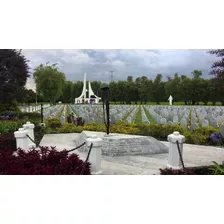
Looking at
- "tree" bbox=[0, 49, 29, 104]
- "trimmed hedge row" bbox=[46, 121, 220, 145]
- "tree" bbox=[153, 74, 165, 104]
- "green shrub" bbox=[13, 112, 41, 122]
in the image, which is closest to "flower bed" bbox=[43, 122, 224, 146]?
"trimmed hedge row" bbox=[46, 121, 220, 145]

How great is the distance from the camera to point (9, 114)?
11711 millimetres

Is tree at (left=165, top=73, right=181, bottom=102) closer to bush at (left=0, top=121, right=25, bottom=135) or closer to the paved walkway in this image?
the paved walkway

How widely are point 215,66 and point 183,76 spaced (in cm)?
1495

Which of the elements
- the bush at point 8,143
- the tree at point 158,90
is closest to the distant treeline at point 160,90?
the tree at point 158,90

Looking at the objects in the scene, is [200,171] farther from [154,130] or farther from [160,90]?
[160,90]

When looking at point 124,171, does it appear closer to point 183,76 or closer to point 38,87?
point 38,87

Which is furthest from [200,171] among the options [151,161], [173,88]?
[173,88]

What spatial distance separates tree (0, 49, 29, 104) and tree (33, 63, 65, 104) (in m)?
0.72

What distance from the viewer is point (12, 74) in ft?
35.4

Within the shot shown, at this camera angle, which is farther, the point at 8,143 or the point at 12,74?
the point at 12,74

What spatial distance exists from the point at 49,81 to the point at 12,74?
6.15 feet

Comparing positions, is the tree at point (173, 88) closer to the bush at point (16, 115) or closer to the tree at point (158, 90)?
the tree at point (158, 90)

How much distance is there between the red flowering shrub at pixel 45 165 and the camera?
4379 mm

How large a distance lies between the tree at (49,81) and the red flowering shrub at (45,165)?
293 inches
